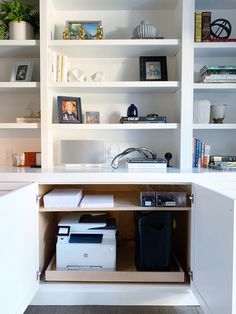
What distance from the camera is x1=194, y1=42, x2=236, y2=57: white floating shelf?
1.78 metres

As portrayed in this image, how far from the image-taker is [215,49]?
5.99 ft

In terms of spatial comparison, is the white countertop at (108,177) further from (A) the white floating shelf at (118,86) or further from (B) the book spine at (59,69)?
(B) the book spine at (59,69)

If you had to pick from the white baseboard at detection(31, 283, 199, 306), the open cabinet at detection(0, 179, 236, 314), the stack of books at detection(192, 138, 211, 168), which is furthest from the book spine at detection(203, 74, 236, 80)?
the white baseboard at detection(31, 283, 199, 306)

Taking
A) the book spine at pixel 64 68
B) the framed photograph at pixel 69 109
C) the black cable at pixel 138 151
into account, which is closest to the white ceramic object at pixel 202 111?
the black cable at pixel 138 151

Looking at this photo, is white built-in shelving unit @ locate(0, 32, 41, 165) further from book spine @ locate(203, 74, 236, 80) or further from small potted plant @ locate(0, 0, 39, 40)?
book spine @ locate(203, 74, 236, 80)

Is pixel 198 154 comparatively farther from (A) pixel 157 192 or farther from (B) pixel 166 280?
(B) pixel 166 280

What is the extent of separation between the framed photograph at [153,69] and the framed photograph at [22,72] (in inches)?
33.8

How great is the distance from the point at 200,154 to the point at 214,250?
913 millimetres

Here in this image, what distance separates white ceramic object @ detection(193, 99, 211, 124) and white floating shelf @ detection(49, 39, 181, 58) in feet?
1.43

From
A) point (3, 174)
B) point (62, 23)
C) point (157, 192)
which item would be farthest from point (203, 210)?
point (62, 23)

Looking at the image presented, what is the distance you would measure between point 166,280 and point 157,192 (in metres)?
0.53

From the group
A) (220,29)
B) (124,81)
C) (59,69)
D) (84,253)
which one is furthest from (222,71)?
(84,253)

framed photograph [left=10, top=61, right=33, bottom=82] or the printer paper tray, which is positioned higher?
framed photograph [left=10, top=61, right=33, bottom=82]

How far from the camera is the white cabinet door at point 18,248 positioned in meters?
1.01
